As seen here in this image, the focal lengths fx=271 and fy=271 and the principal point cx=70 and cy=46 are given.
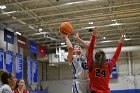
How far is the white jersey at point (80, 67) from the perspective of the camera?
13.0ft

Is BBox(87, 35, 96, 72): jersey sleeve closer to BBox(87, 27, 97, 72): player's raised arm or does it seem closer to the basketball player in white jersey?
BBox(87, 27, 97, 72): player's raised arm

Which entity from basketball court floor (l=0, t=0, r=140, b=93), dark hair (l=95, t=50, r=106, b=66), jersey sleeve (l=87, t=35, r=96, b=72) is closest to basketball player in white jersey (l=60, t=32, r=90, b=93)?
jersey sleeve (l=87, t=35, r=96, b=72)

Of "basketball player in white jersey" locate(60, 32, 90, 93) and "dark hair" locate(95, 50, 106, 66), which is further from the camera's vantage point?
"basketball player in white jersey" locate(60, 32, 90, 93)

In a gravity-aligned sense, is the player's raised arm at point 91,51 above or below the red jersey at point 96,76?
above

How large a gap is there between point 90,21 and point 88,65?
10159 mm

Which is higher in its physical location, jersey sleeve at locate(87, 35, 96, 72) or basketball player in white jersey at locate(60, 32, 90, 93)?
jersey sleeve at locate(87, 35, 96, 72)

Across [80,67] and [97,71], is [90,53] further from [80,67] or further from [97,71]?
[80,67]

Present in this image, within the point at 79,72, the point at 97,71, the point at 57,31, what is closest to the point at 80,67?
the point at 79,72

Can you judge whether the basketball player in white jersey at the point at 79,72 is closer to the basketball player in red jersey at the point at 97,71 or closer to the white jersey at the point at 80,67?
the white jersey at the point at 80,67

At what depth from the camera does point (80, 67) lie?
400cm

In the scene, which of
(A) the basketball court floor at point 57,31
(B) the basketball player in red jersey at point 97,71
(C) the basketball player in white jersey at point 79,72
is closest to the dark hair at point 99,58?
(B) the basketball player in red jersey at point 97,71

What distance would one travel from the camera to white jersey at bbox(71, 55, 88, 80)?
156 inches

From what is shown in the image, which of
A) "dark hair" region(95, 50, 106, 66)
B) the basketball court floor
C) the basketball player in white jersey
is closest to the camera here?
"dark hair" region(95, 50, 106, 66)

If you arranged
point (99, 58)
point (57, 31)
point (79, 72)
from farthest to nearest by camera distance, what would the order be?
1. point (57, 31)
2. point (79, 72)
3. point (99, 58)
